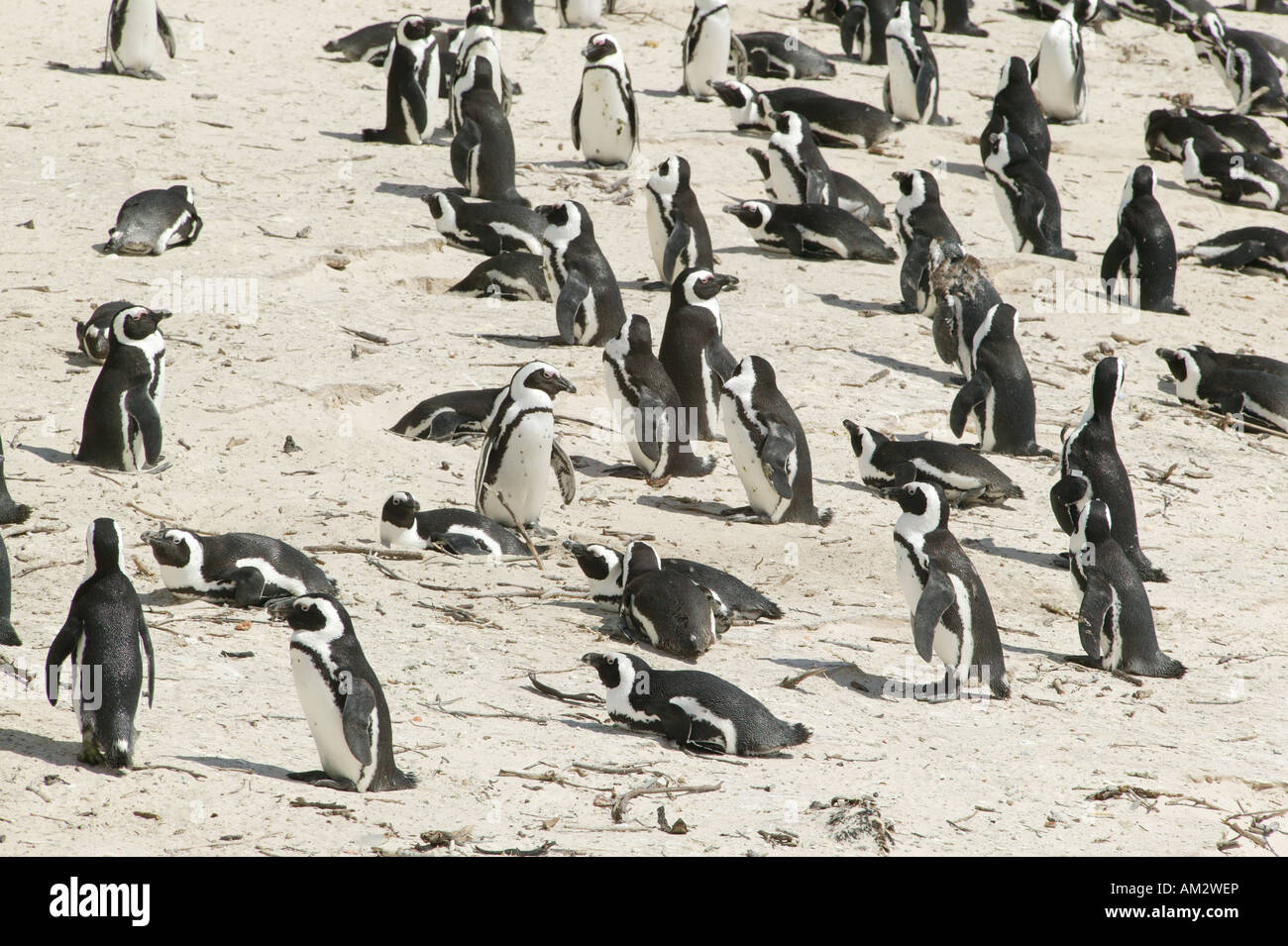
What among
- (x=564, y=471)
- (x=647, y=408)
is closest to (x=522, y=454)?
(x=564, y=471)

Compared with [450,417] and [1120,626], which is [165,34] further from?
[1120,626]

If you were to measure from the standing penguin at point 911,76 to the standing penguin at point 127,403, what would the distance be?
9282mm

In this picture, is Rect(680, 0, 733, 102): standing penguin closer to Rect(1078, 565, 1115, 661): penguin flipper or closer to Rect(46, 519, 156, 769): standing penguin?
Rect(1078, 565, 1115, 661): penguin flipper

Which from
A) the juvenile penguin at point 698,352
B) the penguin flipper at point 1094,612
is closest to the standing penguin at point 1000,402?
the juvenile penguin at point 698,352

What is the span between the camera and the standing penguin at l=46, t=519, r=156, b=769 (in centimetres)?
425

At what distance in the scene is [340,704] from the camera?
4.34 meters

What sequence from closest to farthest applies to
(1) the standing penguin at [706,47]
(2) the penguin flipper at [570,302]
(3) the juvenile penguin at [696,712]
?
(3) the juvenile penguin at [696,712] → (2) the penguin flipper at [570,302] → (1) the standing penguin at [706,47]

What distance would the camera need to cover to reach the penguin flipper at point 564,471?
6938 millimetres

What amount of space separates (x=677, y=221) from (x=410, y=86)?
3446 mm

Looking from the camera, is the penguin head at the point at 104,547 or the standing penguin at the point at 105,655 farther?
the penguin head at the point at 104,547

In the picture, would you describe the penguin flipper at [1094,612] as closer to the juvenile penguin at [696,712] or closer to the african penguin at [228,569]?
the juvenile penguin at [696,712]

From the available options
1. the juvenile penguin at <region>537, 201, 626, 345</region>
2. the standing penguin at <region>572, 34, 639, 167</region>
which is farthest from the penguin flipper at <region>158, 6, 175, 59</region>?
the juvenile penguin at <region>537, 201, 626, 345</region>

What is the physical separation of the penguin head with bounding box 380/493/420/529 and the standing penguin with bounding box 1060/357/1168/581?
3.00m
